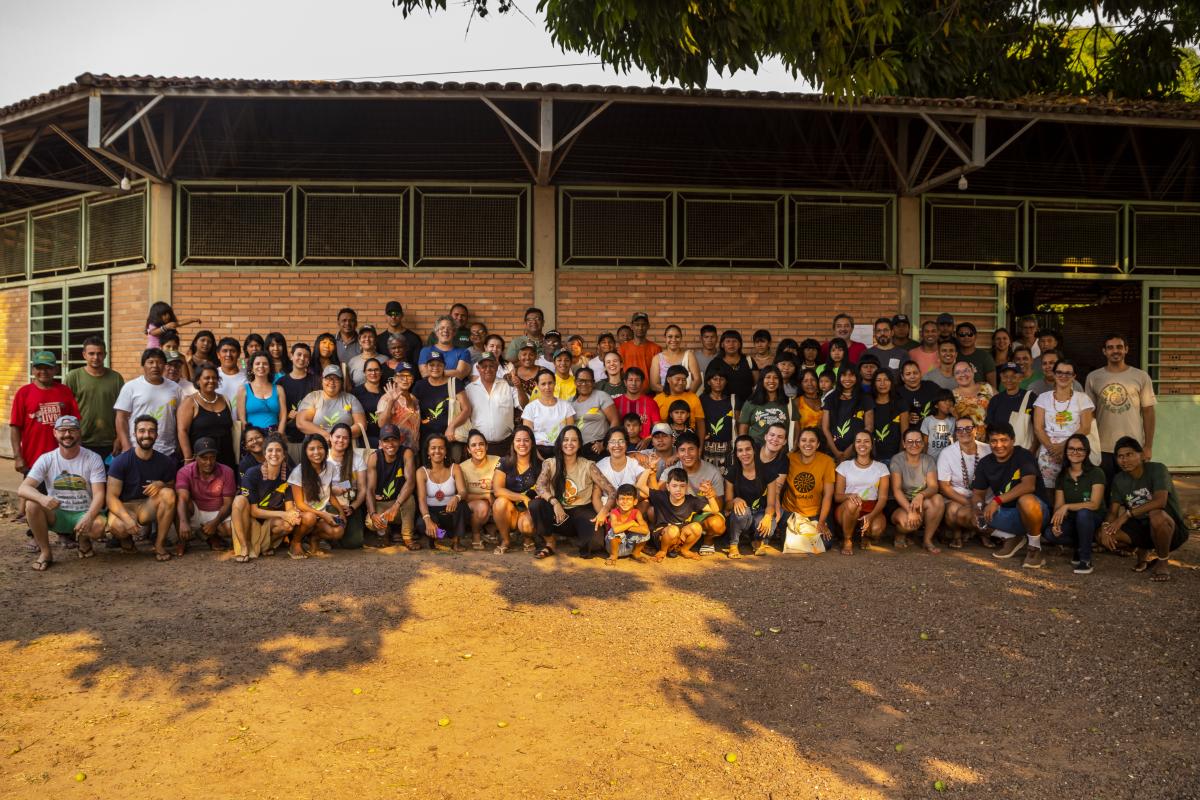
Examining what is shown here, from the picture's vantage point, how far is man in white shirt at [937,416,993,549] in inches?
269

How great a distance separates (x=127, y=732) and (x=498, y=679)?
1710 millimetres

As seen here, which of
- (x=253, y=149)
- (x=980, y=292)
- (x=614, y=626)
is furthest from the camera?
(x=980, y=292)

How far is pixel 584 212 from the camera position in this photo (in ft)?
31.7

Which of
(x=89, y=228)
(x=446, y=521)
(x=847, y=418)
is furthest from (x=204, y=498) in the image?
(x=89, y=228)

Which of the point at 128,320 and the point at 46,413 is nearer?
the point at 46,413

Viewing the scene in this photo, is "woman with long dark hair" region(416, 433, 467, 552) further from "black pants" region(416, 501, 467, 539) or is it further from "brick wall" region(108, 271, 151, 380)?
"brick wall" region(108, 271, 151, 380)

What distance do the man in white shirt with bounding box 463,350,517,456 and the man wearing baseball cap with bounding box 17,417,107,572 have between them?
2997 mm

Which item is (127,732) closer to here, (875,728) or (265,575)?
(265,575)

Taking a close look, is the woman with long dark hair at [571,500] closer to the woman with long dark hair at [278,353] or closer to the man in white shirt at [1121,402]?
the woman with long dark hair at [278,353]

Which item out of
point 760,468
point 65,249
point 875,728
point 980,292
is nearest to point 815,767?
point 875,728

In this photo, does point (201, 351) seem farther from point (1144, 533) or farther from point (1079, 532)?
point (1144, 533)

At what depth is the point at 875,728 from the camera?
12.5 ft

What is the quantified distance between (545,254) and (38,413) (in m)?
5.16

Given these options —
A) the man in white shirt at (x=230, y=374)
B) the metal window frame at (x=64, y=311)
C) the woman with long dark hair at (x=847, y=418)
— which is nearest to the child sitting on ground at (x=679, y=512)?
the woman with long dark hair at (x=847, y=418)
